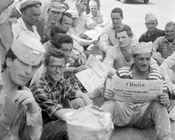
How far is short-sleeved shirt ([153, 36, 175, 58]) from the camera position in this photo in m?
6.08

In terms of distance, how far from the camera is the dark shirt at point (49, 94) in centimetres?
307

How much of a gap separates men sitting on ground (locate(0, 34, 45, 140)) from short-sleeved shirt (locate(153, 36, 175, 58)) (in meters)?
3.88

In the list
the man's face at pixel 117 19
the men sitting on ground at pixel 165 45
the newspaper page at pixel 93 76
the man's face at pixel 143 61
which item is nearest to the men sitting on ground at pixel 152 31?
the men sitting on ground at pixel 165 45

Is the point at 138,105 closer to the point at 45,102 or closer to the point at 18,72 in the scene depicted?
the point at 45,102

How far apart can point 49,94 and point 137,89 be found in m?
1.07

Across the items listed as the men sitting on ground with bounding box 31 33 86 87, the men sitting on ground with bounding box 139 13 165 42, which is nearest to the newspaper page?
the men sitting on ground with bounding box 31 33 86 87

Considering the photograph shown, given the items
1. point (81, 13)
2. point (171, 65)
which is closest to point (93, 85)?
point (171, 65)

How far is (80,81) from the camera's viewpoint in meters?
4.80

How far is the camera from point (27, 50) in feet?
8.25

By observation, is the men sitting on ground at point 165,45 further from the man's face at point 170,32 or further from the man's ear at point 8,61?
the man's ear at point 8,61

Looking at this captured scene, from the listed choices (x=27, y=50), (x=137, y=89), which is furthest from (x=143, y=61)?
(x=27, y=50)

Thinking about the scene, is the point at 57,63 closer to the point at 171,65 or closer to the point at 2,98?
the point at 2,98

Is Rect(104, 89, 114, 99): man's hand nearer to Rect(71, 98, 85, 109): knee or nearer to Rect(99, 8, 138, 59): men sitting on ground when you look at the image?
Rect(71, 98, 85, 109): knee

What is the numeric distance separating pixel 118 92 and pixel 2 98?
6.25ft
